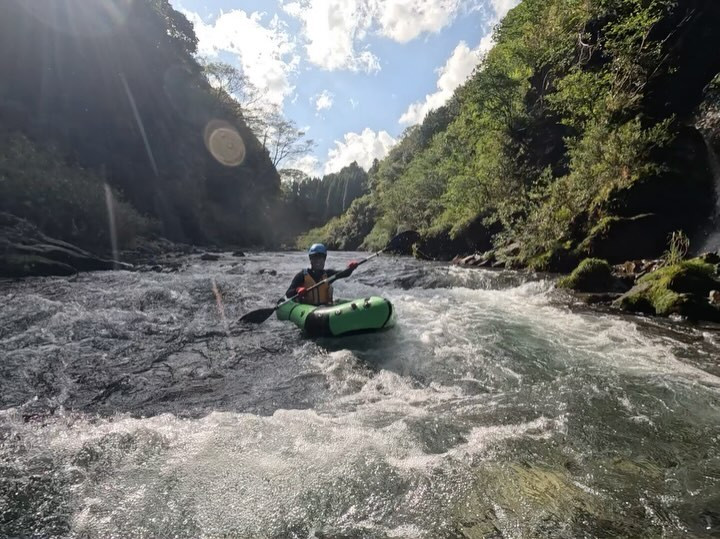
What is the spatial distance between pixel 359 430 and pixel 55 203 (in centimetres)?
1638

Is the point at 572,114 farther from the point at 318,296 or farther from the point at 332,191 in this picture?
the point at 332,191

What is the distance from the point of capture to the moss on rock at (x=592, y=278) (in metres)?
8.89

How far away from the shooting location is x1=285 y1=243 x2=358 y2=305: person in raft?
763cm

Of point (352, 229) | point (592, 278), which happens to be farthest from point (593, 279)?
point (352, 229)

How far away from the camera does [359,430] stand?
3.33 meters

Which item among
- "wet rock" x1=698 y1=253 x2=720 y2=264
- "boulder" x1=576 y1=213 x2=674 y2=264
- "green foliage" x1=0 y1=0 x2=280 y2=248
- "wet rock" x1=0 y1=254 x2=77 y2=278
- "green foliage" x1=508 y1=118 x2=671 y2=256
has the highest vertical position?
"green foliage" x1=0 y1=0 x2=280 y2=248

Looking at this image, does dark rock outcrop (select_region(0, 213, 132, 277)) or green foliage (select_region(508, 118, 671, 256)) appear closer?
dark rock outcrop (select_region(0, 213, 132, 277))

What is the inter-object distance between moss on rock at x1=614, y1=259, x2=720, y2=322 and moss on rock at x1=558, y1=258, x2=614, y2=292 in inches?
51.6

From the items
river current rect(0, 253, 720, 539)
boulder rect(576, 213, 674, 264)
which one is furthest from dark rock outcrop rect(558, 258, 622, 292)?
river current rect(0, 253, 720, 539)

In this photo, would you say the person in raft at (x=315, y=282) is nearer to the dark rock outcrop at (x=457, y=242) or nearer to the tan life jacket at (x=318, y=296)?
the tan life jacket at (x=318, y=296)

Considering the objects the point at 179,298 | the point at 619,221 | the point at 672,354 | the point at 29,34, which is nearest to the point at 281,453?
the point at 672,354

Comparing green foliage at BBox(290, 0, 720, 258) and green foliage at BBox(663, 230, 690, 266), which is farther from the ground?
green foliage at BBox(290, 0, 720, 258)

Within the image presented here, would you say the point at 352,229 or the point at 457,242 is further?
the point at 352,229

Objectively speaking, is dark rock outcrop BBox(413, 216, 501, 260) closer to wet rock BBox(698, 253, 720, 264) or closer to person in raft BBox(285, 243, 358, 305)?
wet rock BBox(698, 253, 720, 264)
